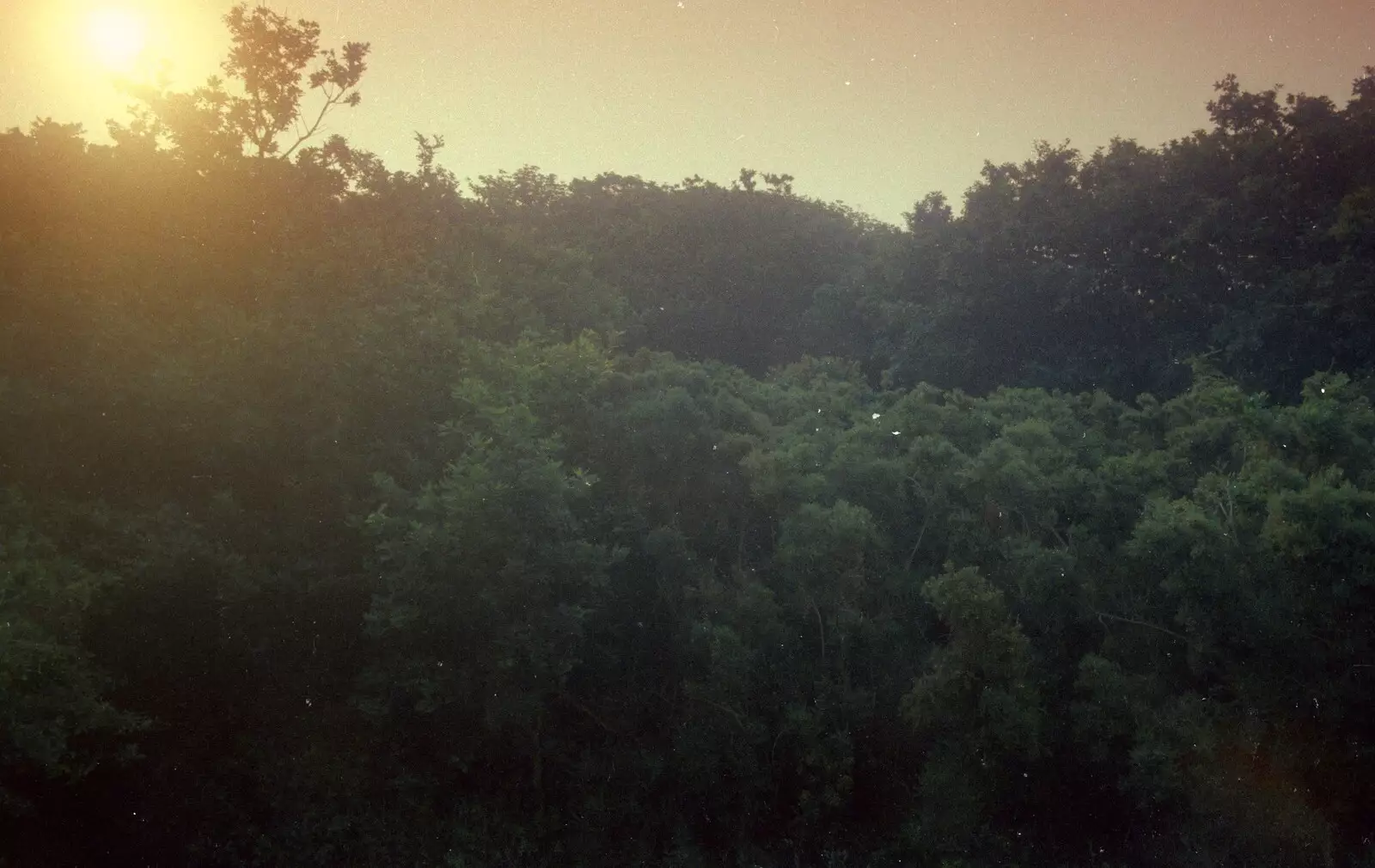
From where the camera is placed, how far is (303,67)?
12.8m

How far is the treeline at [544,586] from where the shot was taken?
31.0 feet

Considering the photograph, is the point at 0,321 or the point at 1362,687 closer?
the point at 1362,687

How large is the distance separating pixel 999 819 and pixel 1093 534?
3582 mm

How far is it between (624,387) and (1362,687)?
868 centimetres

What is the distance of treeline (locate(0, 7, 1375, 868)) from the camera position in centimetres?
945

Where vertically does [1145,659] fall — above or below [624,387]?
below

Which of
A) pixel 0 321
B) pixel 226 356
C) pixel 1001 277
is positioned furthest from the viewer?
pixel 1001 277

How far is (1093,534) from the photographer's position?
11547 mm

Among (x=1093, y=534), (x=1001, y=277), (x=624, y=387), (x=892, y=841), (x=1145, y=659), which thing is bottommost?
(x=892, y=841)

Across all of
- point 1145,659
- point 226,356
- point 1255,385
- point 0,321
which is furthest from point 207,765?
point 1255,385

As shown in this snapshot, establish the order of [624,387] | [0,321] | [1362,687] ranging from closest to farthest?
1. [1362,687]
2. [0,321]
3. [624,387]

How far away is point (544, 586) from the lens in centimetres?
1015

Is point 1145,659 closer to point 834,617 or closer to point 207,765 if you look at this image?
point 834,617

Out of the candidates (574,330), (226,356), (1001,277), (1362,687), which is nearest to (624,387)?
(574,330)
